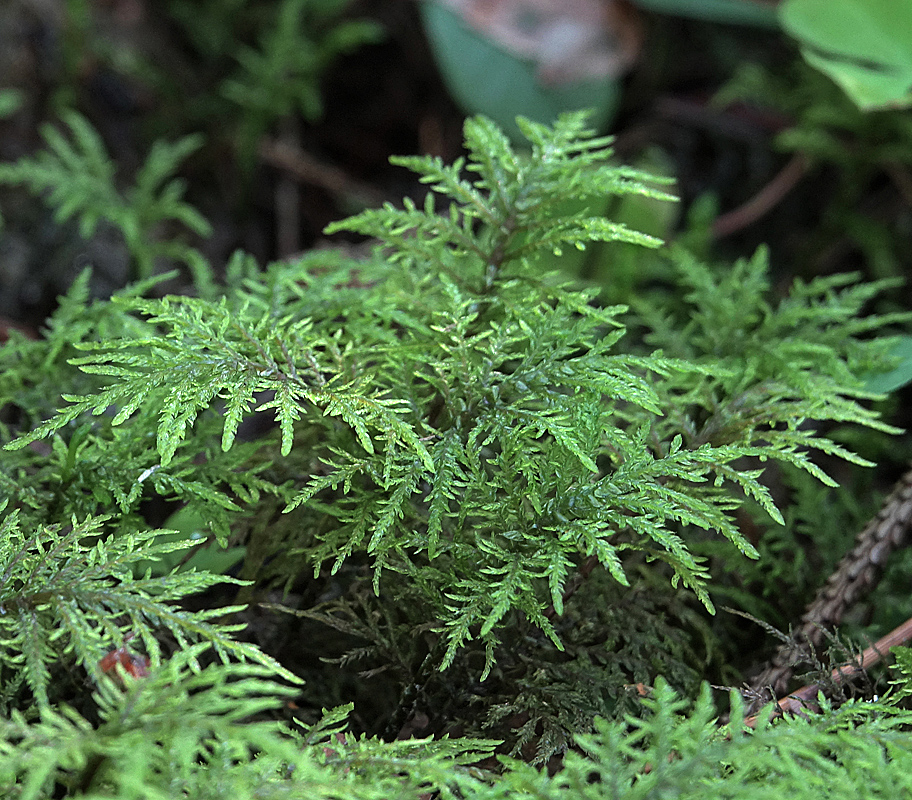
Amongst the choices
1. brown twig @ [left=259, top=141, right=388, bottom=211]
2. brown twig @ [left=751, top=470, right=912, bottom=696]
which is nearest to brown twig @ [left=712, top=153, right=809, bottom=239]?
brown twig @ [left=259, top=141, right=388, bottom=211]

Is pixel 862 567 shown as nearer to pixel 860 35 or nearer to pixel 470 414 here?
pixel 470 414

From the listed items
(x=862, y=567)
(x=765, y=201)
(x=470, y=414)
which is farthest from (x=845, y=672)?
(x=765, y=201)

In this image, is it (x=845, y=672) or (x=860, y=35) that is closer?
(x=845, y=672)

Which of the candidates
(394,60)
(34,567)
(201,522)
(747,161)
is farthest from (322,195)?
(34,567)

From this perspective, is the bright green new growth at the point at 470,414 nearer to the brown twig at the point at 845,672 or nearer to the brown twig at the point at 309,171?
the brown twig at the point at 845,672

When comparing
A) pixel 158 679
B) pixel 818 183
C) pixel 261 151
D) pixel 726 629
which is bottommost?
pixel 726 629

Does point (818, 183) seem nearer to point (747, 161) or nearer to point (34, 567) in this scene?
point (747, 161)

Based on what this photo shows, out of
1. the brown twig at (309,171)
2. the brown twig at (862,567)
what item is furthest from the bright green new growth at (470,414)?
the brown twig at (309,171)

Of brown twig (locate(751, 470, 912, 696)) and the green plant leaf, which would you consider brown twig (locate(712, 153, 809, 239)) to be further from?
brown twig (locate(751, 470, 912, 696))
